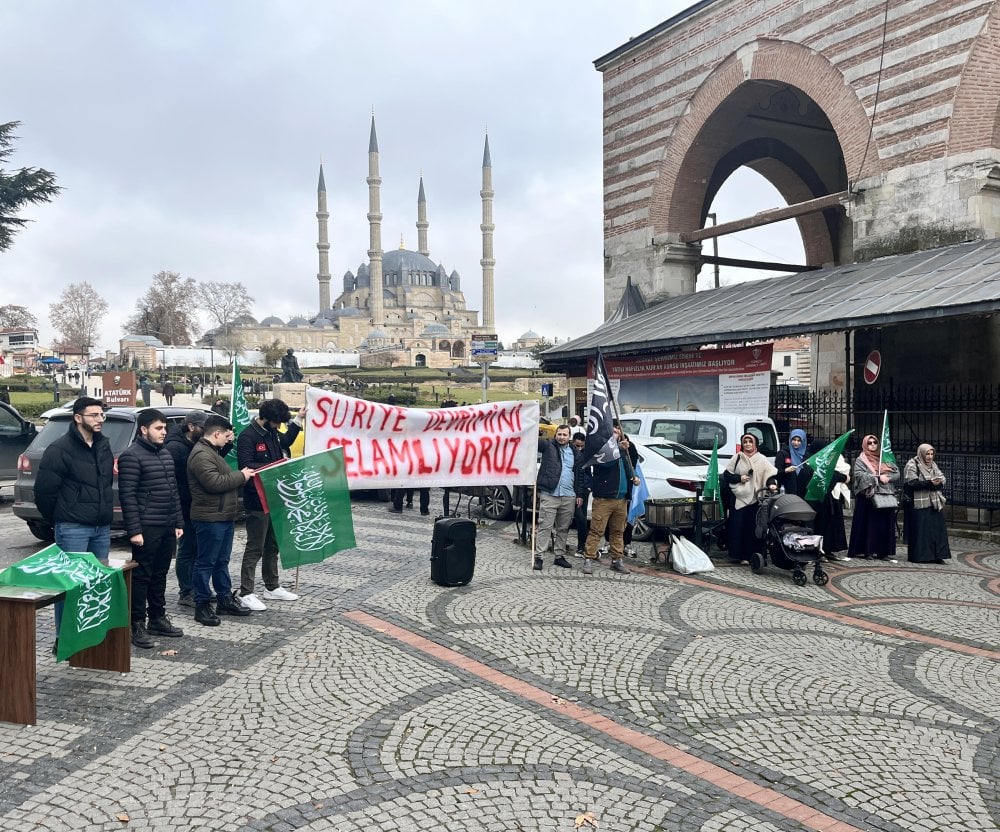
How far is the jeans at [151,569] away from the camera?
6289 mm

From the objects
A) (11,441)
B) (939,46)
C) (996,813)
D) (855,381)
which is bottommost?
(996,813)

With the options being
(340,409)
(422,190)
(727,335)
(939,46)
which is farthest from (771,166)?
(422,190)

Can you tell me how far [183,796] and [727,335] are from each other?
1211 cm

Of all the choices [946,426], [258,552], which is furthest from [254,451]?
[946,426]

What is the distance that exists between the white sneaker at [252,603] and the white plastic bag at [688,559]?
480 centimetres

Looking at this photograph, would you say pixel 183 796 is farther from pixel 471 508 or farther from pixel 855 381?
pixel 855 381

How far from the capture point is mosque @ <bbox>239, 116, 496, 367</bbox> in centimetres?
12231

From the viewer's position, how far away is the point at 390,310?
456 ft

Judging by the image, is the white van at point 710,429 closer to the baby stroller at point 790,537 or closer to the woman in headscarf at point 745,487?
the woman in headscarf at point 745,487

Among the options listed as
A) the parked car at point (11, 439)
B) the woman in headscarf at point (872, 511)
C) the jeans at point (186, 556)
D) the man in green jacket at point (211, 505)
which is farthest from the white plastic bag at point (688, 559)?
the parked car at point (11, 439)

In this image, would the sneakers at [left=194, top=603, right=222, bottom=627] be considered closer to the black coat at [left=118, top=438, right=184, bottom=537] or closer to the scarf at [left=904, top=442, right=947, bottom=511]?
the black coat at [left=118, top=438, right=184, bottom=537]

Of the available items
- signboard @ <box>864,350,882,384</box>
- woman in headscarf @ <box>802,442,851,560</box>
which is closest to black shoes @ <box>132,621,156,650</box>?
woman in headscarf @ <box>802,442,851,560</box>

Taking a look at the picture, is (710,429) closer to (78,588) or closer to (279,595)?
(279,595)

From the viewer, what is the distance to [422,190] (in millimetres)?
152750
